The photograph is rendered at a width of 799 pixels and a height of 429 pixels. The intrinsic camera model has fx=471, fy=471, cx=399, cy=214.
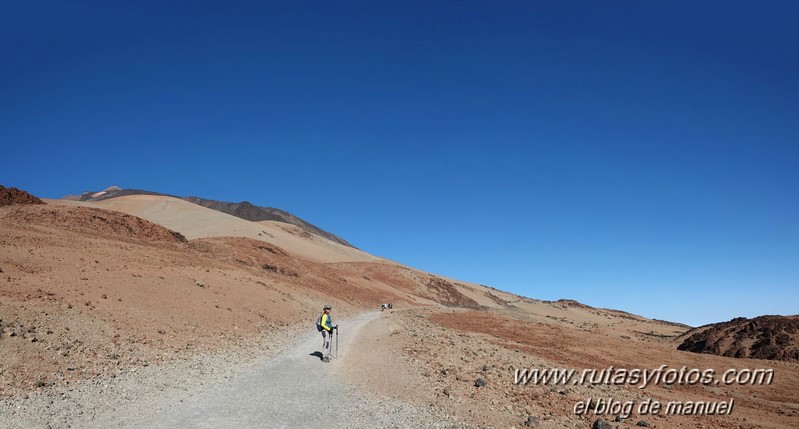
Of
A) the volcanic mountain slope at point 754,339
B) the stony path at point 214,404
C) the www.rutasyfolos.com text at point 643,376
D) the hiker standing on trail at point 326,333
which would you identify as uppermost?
the volcanic mountain slope at point 754,339

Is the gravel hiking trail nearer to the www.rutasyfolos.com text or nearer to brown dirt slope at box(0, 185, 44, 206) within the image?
the www.rutasyfolos.com text

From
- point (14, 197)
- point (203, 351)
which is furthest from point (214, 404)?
point (14, 197)

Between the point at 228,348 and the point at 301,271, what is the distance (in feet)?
111

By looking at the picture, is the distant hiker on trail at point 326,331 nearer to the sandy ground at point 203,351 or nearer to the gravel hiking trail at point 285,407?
the sandy ground at point 203,351

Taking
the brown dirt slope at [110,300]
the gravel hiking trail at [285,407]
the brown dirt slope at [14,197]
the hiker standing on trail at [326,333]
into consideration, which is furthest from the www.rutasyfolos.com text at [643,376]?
the brown dirt slope at [14,197]

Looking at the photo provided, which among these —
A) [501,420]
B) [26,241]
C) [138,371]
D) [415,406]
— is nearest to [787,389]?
[501,420]

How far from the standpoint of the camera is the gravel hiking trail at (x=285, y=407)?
943 centimetres

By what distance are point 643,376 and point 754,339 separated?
13100 mm

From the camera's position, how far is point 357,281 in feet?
218

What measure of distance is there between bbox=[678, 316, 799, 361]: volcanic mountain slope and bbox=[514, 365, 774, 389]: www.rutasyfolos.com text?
490cm

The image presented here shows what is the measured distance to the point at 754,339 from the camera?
85.8 ft

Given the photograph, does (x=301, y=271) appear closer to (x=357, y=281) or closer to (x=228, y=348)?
(x=357, y=281)

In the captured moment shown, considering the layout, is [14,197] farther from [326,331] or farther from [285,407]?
[285,407]

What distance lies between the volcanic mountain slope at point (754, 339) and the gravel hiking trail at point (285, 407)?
23353mm
